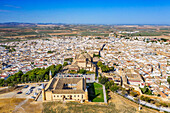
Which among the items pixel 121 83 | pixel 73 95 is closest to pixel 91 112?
pixel 73 95

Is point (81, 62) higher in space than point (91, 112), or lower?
higher

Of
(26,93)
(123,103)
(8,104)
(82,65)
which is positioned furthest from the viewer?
(82,65)

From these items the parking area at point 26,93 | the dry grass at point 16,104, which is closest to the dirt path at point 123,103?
the dry grass at point 16,104

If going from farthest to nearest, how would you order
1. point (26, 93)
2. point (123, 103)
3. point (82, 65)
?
point (82, 65)
point (26, 93)
point (123, 103)

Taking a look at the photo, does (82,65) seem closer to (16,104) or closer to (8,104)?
(16,104)

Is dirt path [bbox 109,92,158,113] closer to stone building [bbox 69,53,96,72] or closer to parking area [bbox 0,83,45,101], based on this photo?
stone building [bbox 69,53,96,72]

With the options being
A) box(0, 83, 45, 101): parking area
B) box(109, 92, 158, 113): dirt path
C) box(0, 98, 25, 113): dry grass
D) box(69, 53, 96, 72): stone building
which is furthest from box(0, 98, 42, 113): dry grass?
box(69, 53, 96, 72): stone building

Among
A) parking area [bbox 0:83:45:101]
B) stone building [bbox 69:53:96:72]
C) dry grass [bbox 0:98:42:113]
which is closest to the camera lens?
dry grass [bbox 0:98:42:113]

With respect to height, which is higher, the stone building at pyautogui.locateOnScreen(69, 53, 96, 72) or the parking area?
the stone building at pyautogui.locateOnScreen(69, 53, 96, 72)

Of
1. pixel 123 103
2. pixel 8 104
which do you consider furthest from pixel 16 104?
pixel 123 103

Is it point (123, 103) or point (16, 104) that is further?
point (123, 103)

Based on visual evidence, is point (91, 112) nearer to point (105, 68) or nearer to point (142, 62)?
point (105, 68)
